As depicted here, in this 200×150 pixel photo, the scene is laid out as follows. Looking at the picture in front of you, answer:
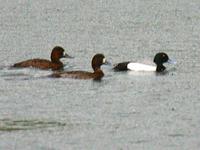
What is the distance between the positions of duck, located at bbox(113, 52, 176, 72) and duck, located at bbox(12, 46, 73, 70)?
156 cm

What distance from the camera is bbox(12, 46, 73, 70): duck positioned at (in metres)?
26.4

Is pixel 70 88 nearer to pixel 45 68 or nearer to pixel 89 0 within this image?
pixel 45 68

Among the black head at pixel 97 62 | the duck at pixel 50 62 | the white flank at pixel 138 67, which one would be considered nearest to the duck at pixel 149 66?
the white flank at pixel 138 67

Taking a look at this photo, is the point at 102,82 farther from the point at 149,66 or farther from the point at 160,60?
the point at 160,60

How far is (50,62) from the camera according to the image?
27125 mm

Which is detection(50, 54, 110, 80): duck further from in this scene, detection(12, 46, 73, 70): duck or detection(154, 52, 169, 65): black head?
detection(154, 52, 169, 65): black head

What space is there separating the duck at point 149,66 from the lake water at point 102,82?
0.21 metres

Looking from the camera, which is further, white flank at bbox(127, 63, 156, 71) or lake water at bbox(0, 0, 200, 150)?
white flank at bbox(127, 63, 156, 71)

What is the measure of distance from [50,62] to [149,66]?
2.36 m

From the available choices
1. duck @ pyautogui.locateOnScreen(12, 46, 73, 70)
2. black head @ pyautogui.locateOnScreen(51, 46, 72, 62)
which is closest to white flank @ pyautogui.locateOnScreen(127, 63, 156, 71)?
duck @ pyautogui.locateOnScreen(12, 46, 73, 70)

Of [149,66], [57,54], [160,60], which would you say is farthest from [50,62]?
[160,60]

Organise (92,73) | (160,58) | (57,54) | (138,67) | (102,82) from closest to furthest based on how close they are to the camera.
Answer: (102,82) < (92,73) < (138,67) < (160,58) < (57,54)

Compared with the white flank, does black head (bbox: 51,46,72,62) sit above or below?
above

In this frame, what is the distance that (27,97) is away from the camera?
72.3 ft
